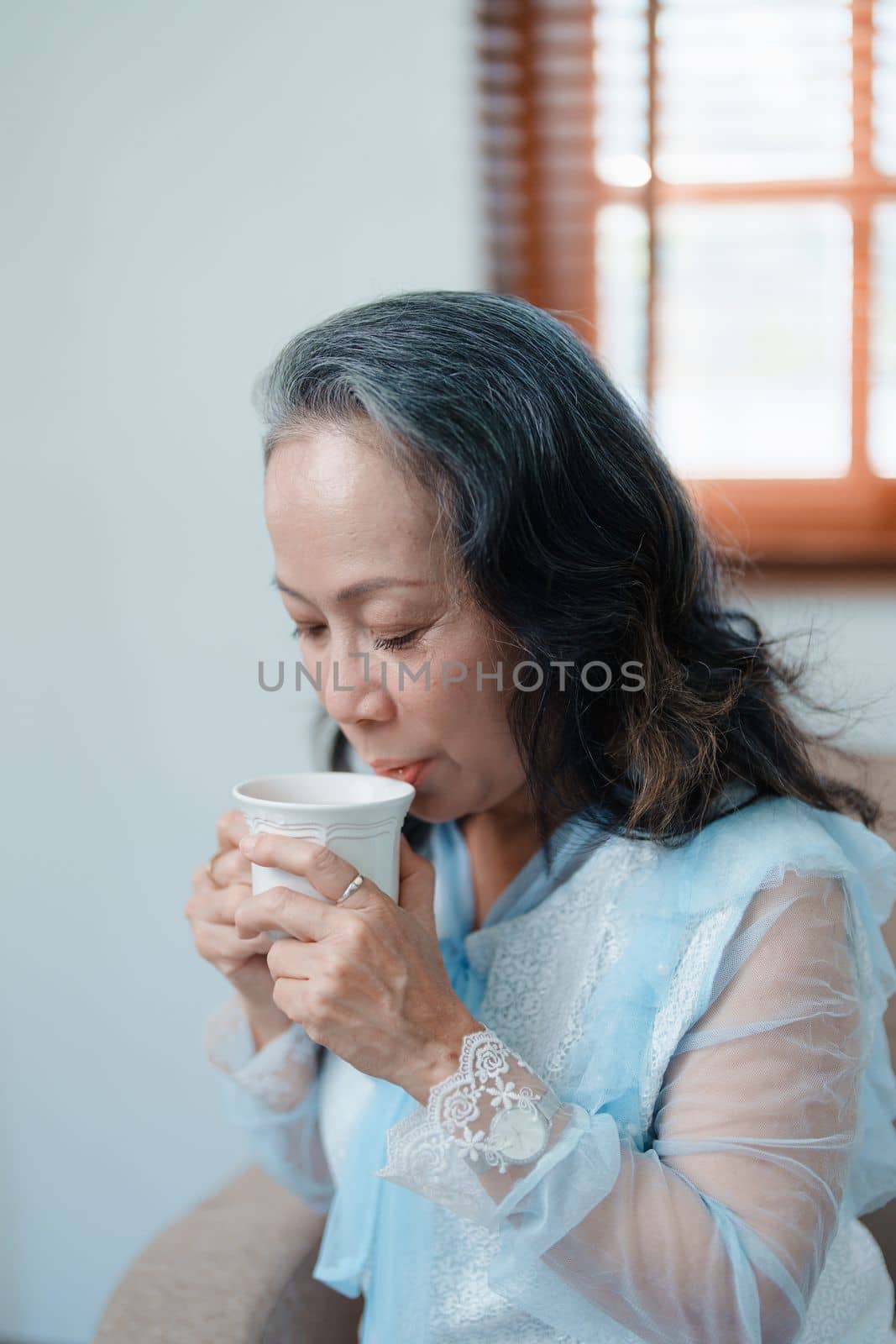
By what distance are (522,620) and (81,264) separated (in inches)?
40.0

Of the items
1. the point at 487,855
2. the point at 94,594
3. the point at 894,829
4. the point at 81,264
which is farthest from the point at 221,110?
the point at 894,829

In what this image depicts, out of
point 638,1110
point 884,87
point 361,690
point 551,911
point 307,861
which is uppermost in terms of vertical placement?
point 884,87

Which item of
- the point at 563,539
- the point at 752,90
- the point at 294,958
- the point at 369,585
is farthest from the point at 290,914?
the point at 752,90

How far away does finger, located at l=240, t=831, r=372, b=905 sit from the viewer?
0.82 m

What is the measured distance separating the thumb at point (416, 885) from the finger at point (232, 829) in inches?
5.7

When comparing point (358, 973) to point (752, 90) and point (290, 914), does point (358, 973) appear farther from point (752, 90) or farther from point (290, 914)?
point (752, 90)

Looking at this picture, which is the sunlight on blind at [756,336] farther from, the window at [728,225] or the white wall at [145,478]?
the white wall at [145,478]

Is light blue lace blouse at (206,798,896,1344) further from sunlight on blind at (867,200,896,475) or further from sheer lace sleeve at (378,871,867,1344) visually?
sunlight on blind at (867,200,896,475)

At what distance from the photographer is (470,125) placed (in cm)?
146

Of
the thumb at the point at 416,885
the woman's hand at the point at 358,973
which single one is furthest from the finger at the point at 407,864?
the woman's hand at the point at 358,973

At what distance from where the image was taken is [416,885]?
0.96 meters

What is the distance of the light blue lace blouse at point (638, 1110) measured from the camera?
2.50 ft

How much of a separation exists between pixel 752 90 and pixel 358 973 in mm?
1226

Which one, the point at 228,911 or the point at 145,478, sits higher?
the point at 145,478
